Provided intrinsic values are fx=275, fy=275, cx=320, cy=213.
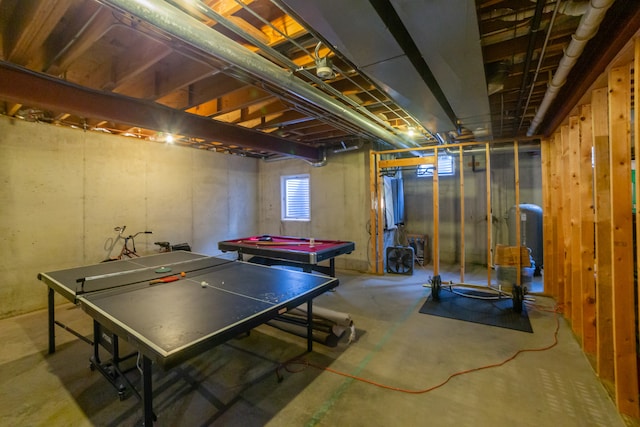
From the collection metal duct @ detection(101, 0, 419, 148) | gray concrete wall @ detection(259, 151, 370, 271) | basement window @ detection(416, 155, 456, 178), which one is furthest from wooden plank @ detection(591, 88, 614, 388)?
basement window @ detection(416, 155, 456, 178)

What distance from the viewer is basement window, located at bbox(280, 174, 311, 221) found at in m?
6.81

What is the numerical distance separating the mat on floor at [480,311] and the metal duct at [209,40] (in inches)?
120

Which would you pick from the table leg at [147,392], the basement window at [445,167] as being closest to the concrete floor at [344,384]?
the table leg at [147,392]

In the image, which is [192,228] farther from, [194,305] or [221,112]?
[194,305]

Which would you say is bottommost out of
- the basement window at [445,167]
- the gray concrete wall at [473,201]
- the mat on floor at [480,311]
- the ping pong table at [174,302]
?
the mat on floor at [480,311]

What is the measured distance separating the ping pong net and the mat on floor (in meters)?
2.84

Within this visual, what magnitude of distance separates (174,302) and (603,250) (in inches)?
128

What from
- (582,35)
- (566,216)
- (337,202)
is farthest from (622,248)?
(337,202)

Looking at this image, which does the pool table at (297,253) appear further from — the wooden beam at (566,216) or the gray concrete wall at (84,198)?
the wooden beam at (566,216)

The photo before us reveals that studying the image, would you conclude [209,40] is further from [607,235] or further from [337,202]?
[337,202]

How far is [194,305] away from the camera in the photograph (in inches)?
72.4

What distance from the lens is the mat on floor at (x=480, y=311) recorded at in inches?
131

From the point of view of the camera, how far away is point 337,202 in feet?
20.4

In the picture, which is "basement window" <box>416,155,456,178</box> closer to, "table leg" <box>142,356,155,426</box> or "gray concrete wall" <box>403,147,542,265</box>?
"gray concrete wall" <box>403,147,542,265</box>
